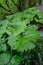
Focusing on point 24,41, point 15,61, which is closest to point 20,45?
point 24,41

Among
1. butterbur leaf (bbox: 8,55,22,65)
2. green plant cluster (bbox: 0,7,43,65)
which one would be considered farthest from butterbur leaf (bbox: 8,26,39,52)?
butterbur leaf (bbox: 8,55,22,65)

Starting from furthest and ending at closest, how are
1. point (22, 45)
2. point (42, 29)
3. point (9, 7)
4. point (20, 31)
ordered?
point (9, 7)
point (42, 29)
point (20, 31)
point (22, 45)

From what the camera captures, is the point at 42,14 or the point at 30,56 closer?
the point at 30,56

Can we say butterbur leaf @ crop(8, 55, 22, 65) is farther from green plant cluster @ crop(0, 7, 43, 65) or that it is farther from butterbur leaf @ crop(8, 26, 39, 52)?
butterbur leaf @ crop(8, 26, 39, 52)

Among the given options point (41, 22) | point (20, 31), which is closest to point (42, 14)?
point (41, 22)

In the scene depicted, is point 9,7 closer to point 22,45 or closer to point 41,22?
point 41,22

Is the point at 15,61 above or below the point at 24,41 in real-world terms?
below

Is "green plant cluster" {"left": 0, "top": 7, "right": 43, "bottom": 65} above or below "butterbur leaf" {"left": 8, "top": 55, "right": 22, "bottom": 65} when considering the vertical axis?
above

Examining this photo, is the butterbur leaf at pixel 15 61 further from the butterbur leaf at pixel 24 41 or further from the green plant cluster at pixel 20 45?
the butterbur leaf at pixel 24 41

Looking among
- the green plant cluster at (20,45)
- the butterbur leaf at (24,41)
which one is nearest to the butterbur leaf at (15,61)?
the green plant cluster at (20,45)

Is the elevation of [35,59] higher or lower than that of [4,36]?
lower

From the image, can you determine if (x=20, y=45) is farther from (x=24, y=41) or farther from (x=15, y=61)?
(x=15, y=61)
